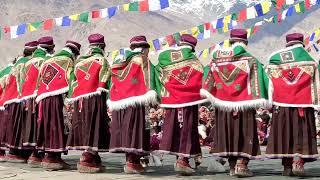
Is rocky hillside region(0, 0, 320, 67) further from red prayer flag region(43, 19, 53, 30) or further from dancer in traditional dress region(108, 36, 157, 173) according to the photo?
dancer in traditional dress region(108, 36, 157, 173)

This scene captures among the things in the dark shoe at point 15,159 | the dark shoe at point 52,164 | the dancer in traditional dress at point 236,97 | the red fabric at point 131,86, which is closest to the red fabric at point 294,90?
the dancer in traditional dress at point 236,97

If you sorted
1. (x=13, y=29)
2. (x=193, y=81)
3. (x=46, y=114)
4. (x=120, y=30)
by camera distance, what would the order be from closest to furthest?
(x=193, y=81)
(x=46, y=114)
(x=13, y=29)
(x=120, y=30)

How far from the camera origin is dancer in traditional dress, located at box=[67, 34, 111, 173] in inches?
287

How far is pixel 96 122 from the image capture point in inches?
289

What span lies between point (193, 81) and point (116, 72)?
981 mm

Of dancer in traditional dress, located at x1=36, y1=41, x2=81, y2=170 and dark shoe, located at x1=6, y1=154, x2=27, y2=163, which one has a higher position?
dancer in traditional dress, located at x1=36, y1=41, x2=81, y2=170

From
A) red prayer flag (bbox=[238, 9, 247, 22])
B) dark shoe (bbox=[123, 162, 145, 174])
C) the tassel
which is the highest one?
red prayer flag (bbox=[238, 9, 247, 22])

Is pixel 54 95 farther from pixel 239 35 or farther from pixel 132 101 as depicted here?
pixel 239 35

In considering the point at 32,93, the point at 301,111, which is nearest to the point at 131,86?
the point at 32,93

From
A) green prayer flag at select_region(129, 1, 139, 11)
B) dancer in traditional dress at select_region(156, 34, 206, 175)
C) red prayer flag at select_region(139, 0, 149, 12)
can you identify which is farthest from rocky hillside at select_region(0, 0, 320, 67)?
dancer in traditional dress at select_region(156, 34, 206, 175)

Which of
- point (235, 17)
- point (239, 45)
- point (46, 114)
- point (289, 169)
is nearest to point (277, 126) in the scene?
point (289, 169)

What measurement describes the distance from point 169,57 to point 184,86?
0.41 meters

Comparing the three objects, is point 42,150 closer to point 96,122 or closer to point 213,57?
point 96,122

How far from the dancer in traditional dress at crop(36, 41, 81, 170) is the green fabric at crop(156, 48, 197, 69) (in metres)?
1.26
